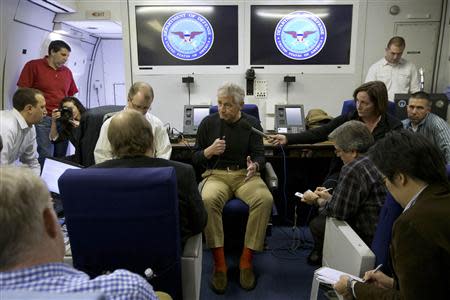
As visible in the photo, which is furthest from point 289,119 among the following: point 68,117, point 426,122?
point 68,117

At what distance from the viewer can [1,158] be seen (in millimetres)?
2188

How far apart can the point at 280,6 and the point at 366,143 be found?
2.47m

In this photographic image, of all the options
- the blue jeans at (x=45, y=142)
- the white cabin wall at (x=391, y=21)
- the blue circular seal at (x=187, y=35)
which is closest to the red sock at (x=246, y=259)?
the blue circular seal at (x=187, y=35)

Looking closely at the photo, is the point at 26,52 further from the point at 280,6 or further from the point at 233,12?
the point at 280,6

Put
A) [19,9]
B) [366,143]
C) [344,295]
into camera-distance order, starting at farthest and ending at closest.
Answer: [19,9] → [366,143] → [344,295]

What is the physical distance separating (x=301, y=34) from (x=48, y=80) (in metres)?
2.82

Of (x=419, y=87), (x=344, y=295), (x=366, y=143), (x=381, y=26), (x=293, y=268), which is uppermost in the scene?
(x=381, y=26)

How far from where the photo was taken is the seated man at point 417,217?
963 mm

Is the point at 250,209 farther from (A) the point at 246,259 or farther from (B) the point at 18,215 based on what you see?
(B) the point at 18,215

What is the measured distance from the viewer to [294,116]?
11.3 ft

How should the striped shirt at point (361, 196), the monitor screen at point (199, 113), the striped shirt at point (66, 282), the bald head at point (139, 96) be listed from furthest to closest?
the monitor screen at point (199, 113), the bald head at point (139, 96), the striped shirt at point (361, 196), the striped shirt at point (66, 282)

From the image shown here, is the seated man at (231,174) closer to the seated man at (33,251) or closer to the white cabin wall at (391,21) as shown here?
the seated man at (33,251)

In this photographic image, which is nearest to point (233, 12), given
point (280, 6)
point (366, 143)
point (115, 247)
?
point (280, 6)

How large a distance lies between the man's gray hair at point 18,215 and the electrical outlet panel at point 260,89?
3.38 m
